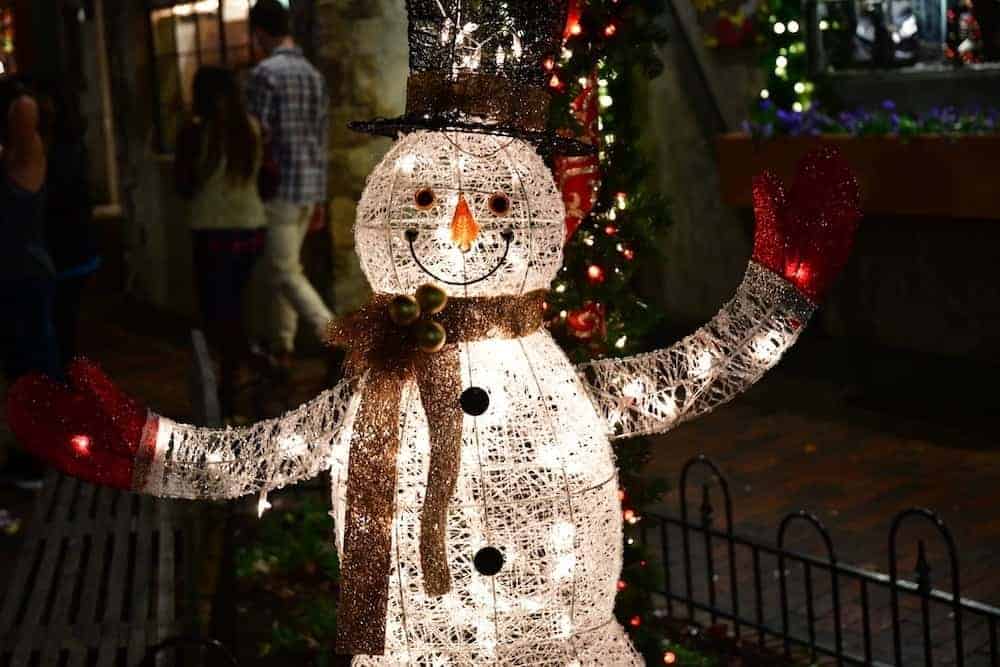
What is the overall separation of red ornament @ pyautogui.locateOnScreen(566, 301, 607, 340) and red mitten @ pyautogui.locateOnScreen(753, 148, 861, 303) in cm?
90

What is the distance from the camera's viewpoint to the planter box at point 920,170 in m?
7.61

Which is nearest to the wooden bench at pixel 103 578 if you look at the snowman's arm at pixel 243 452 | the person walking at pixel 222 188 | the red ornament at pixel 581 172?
the snowman's arm at pixel 243 452

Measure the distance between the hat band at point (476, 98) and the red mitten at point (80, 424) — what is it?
34.0 inches

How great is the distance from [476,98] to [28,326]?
4334mm

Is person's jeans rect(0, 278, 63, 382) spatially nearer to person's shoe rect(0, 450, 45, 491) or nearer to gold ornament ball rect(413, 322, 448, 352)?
person's shoe rect(0, 450, 45, 491)

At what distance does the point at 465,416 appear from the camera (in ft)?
9.59

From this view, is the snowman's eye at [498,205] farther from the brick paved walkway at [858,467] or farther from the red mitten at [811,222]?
the brick paved walkway at [858,467]

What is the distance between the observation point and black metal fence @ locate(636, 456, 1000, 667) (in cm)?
418

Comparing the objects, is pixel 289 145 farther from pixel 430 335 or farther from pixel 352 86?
pixel 430 335

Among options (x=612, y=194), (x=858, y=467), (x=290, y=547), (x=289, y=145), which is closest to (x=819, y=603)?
(x=858, y=467)

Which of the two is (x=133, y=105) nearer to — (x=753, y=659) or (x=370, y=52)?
(x=370, y=52)

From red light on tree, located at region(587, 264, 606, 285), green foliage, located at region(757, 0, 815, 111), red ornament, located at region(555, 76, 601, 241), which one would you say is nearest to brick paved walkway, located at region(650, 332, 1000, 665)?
green foliage, located at region(757, 0, 815, 111)

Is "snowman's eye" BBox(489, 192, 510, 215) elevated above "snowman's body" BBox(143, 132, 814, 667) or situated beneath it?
elevated above

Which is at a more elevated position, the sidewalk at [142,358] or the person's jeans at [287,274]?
the person's jeans at [287,274]
